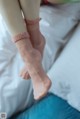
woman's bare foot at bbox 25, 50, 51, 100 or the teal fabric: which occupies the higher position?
woman's bare foot at bbox 25, 50, 51, 100

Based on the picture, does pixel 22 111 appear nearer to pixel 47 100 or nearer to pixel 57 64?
pixel 47 100

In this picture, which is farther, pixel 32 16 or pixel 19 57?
pixel 19 57

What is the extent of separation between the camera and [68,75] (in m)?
1.01

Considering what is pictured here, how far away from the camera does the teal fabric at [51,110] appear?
94 cm

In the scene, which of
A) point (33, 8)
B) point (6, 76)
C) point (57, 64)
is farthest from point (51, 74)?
point (33, 8)

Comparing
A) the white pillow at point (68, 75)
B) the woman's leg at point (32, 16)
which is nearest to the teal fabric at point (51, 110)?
the white pillow at point (68, 75)

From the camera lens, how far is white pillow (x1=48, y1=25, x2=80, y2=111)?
0.97 m

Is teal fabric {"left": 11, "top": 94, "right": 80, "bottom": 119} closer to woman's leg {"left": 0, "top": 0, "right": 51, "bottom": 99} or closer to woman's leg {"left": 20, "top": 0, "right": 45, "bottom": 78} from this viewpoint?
woman's leg {"left": 0, "top": 0, "right": 51, "bottom": 99}

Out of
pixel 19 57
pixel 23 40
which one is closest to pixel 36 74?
pixel 23 40

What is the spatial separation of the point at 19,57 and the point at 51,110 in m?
0.27

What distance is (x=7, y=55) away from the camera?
108 cm

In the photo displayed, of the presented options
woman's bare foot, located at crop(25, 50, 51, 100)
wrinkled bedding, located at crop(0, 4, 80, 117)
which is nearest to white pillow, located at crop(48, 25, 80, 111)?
wrinkled bedding, located at crop(0, 4, 80, 117)

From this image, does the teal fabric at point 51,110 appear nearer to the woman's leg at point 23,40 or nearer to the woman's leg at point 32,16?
the woman's leg at point 23,40

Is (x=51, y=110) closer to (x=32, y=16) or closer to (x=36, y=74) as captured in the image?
(x=36, y=74)
